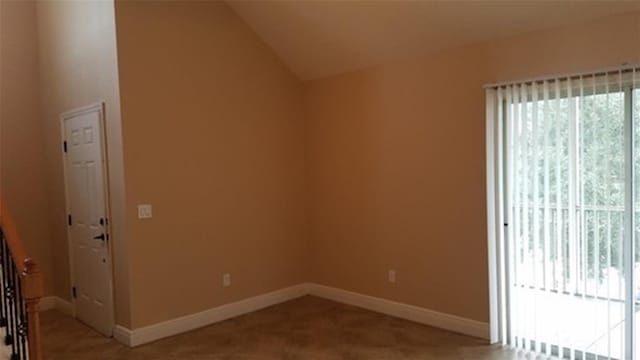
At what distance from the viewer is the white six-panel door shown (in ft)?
14.0

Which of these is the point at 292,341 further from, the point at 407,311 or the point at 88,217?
the point at 88,217

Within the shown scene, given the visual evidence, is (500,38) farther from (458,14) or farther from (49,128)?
(49,128)

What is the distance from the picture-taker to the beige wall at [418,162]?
3.66 metres

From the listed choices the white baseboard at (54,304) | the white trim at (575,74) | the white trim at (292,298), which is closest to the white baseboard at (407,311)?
the white trim at (292,298)

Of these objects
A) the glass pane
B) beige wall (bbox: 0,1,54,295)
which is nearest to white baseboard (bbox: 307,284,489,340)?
the glass pane

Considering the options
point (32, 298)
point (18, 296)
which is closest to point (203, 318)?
point (18, 296)

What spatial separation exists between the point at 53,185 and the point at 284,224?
2517 mm

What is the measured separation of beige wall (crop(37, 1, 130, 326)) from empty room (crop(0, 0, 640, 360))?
3 cm

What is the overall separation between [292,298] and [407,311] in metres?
1.38

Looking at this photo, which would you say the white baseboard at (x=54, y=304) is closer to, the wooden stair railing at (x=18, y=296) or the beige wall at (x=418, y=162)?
the wooden stair railing at (x=18, y=296)

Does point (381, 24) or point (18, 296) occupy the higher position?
point (381, 24)

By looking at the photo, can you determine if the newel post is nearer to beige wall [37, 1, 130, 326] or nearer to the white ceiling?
beige wall [37, 1, 130, 326]

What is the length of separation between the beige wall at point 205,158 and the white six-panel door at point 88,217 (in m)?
0.40

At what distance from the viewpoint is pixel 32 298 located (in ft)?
7.95
